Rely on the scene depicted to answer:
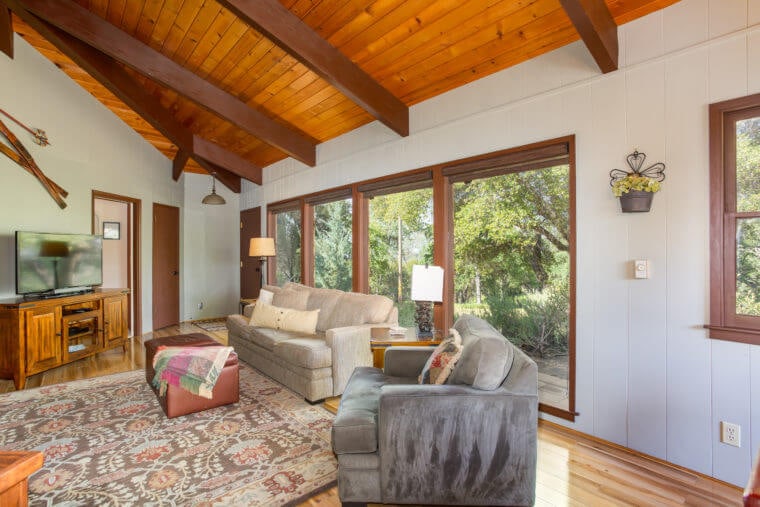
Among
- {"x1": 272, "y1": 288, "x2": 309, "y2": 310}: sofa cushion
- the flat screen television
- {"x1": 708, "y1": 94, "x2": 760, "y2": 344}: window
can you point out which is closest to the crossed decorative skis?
the flat screen television

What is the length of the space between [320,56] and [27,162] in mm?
3593

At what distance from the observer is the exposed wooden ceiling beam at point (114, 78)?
365cm

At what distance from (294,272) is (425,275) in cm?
361

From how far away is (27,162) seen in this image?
4195mm

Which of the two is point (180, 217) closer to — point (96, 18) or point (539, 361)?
point (96, 18)

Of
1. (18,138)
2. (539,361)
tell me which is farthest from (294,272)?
(539,361)

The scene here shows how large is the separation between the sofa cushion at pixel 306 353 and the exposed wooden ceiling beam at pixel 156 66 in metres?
2.59

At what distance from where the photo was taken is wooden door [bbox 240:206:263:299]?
6871 mm

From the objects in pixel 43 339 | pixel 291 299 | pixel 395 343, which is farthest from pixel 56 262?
pixel 395 343

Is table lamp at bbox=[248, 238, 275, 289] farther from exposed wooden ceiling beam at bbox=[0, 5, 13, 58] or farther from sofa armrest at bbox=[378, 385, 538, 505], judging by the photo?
sofa armrest at bbox=[378, 385, 538, 505]

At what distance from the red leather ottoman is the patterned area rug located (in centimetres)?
6

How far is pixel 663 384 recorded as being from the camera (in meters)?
2.27

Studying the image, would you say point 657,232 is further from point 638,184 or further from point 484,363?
point 484,363

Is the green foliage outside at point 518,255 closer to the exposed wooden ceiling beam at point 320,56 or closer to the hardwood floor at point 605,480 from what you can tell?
the hardwood floor at point 605,480
